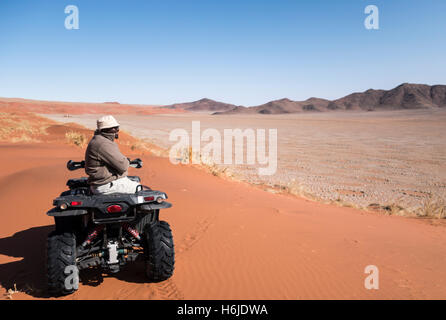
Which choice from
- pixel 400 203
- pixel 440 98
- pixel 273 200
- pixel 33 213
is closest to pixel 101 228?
pixel 33 213

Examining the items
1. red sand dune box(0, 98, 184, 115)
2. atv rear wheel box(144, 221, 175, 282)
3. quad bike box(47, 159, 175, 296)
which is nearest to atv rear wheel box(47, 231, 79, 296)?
quad bike box(47, 159, 175, 296)

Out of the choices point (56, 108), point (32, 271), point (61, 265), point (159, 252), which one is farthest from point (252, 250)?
point (56, 108)

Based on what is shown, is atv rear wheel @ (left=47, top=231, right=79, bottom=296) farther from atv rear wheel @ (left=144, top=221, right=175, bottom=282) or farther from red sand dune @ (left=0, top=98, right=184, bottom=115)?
red sand dune @ (left=0, top=98, right=184, bottom=115)

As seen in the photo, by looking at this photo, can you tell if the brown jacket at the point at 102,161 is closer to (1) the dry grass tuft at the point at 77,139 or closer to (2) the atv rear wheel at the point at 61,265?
(2) the atv rear wheel at the point at 61,265

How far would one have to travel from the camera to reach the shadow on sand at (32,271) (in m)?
4.09

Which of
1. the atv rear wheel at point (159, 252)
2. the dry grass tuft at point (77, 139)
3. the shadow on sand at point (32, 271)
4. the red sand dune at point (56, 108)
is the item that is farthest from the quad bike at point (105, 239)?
the red sand dune at point (56, 108)

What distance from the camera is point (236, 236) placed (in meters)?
5.96

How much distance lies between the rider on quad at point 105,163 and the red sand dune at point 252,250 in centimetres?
120

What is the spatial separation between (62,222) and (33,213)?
9.78 ft

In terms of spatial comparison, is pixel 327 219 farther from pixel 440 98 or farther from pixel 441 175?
pixel 440 98

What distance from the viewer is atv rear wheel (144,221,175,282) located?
3.97m

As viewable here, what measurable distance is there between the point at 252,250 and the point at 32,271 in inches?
124

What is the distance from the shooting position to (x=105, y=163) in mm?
4035

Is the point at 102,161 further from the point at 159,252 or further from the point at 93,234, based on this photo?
the point at 159,252
